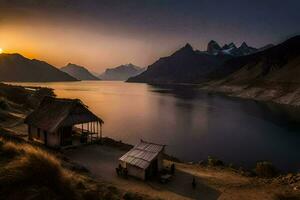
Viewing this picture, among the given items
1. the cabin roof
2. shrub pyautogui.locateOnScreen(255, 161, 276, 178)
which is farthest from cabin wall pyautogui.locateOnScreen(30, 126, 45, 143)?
shrub pyautogui.locateOnScreen(255, 161, 276, 178)

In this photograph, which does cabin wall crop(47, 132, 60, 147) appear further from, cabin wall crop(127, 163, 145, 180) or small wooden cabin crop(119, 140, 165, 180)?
cabin wall crop(127, 163, 145, 180)

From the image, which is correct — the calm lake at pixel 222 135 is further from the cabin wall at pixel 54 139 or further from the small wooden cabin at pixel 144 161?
the cabin wall at pixel 54 139

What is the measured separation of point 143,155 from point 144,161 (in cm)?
94

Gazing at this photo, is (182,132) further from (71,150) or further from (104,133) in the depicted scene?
(71,150)

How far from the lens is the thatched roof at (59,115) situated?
34.4 metres

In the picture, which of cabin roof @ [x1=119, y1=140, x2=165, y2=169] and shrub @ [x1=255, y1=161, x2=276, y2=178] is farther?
shrub @ [x1=255, y1=161, x2=276, y2=178]

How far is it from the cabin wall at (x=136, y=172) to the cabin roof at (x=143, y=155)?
466 mm

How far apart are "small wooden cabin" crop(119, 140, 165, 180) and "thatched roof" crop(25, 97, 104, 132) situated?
10.7 metres

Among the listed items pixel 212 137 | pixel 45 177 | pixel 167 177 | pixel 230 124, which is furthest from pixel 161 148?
pixel 230 124

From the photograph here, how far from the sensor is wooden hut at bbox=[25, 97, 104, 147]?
34.5 meters

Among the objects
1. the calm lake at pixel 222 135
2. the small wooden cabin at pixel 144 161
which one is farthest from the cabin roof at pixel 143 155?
the calm lake at pixel 222 135

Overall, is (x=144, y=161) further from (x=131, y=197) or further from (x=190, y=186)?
(x=131, y=197)

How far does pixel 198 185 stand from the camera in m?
25.7

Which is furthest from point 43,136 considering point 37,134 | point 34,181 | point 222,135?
point 222,135
